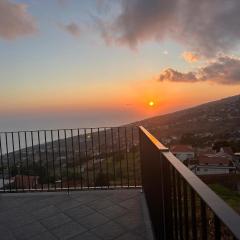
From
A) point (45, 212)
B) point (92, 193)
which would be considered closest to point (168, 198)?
point (45, 212)

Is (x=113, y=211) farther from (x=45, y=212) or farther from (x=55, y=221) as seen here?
(x=45, y=212)

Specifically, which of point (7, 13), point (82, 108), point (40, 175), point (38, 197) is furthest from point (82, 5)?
point (82, 108)

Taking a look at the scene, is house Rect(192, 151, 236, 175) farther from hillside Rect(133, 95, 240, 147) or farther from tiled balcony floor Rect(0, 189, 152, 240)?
tiled balcony floor Rect(0, 189, 152, 240)

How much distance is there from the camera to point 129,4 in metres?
7.79

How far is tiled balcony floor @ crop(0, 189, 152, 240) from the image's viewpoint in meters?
3.91

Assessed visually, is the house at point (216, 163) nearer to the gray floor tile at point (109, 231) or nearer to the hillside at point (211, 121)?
the hillside at point (211, 121)

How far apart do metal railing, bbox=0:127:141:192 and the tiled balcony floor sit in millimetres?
396

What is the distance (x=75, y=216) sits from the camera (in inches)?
178

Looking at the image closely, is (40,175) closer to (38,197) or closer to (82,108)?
(38,197)

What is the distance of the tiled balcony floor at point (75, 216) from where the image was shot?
391 cm

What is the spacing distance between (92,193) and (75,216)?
43.1 inches

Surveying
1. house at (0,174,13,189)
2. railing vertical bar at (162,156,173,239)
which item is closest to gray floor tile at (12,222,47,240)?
house at (0,174,13,189)

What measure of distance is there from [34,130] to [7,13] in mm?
3254

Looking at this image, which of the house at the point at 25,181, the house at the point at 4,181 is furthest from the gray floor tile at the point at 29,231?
the house at the point at 4,181
